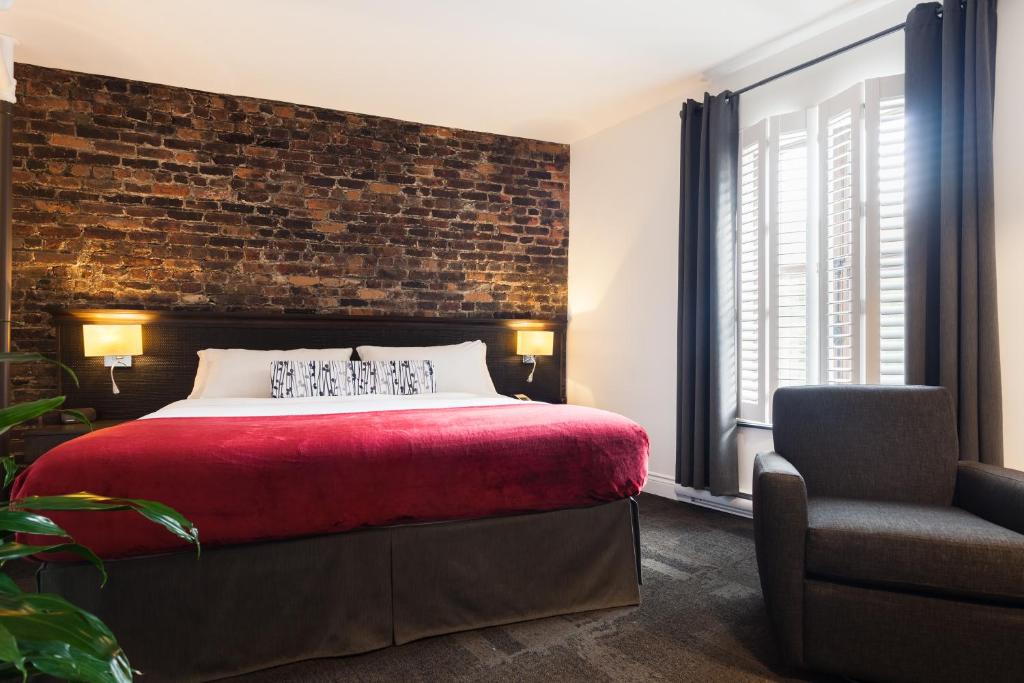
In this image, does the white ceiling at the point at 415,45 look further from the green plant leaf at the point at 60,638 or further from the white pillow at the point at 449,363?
the green plant leaf at the point at 60,638

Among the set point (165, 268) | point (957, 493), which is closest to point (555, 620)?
point (957, 493)

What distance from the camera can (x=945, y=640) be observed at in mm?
1741

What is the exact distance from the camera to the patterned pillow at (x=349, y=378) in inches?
141

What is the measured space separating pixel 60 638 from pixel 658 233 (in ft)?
13.6

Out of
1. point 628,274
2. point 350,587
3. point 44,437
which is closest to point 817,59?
point 628,274

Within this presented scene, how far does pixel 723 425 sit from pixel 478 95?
2.68 metres

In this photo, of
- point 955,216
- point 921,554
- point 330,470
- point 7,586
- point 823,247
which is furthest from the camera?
point 823,247

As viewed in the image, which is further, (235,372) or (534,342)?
(534,342)

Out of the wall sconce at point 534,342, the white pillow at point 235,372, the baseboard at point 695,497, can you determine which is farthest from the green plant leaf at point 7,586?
the wall sconce at point 534,342

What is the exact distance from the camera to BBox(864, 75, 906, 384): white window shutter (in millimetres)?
2982

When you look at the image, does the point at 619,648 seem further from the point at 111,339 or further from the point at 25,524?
the point at 111,339

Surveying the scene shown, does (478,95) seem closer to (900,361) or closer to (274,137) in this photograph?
(274,137)

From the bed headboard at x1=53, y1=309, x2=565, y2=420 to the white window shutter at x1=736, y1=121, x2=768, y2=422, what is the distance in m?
1.78

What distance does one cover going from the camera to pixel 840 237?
3250 mm
